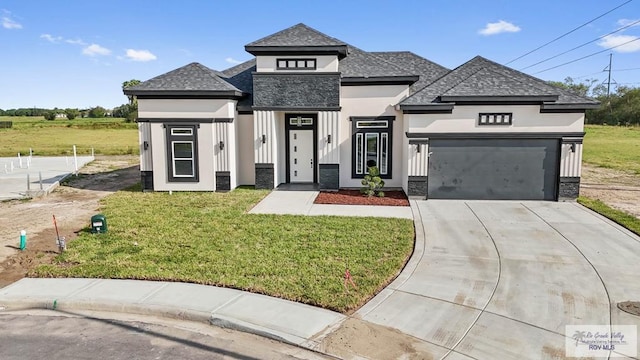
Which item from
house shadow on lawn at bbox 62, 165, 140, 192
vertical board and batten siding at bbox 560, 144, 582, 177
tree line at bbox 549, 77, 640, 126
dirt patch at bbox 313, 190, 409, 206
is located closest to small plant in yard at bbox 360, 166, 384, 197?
dirt patch at bbox 313, 190, 409, 206

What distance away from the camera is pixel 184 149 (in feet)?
51.8

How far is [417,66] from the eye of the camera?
1872 centimetres

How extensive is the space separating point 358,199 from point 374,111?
145 inches

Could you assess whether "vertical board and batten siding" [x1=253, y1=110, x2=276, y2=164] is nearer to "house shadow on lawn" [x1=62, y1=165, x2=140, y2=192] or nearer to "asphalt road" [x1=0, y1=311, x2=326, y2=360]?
"house shadow on lawn" [x1=62, y1=165, x2=140, y2=192]

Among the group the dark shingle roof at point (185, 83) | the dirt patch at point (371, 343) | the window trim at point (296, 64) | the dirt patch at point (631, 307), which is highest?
the window trim at point (296, 64)

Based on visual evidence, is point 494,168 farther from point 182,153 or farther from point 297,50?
point 182,153

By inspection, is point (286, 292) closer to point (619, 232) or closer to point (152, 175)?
point (619, 232)

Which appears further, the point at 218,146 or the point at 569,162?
the point at 218,146

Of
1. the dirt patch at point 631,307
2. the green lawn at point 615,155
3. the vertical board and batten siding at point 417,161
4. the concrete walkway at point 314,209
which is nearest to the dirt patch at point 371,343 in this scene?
the dirt patch at point 631,307

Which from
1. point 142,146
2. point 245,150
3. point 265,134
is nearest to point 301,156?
point 265,134

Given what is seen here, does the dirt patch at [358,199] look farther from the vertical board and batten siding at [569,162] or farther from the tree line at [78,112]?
the tree line at [78,112]

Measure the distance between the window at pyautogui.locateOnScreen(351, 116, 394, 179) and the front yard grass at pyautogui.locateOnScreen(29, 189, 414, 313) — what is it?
5175mm

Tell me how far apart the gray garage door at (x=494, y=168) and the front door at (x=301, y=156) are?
A: 4941mm

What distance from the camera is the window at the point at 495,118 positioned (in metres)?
14.1
